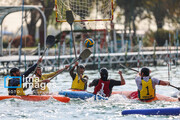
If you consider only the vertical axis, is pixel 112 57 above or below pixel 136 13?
below

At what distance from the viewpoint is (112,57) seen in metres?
27.0

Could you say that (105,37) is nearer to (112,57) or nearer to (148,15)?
(112,57)

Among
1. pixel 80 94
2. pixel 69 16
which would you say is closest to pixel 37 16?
pixel 69 16

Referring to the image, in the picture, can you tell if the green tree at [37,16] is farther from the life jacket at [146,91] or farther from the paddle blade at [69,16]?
the life jacket at [146,91]

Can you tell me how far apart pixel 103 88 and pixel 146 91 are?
1.26 m

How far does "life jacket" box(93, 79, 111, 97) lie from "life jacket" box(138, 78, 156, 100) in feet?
3.07

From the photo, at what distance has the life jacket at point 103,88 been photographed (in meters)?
11.4

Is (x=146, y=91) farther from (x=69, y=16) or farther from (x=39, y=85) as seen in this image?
(x=69, y=16)

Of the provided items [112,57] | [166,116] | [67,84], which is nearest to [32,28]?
[112,57]

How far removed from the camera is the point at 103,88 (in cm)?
1148

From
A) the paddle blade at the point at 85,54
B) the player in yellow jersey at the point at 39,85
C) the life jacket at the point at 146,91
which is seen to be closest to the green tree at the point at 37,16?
the paddle blade at the point at 85,54

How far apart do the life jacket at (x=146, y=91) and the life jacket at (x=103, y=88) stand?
937 mm

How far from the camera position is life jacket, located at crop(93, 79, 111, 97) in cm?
1138

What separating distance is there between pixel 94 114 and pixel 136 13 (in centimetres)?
4136
